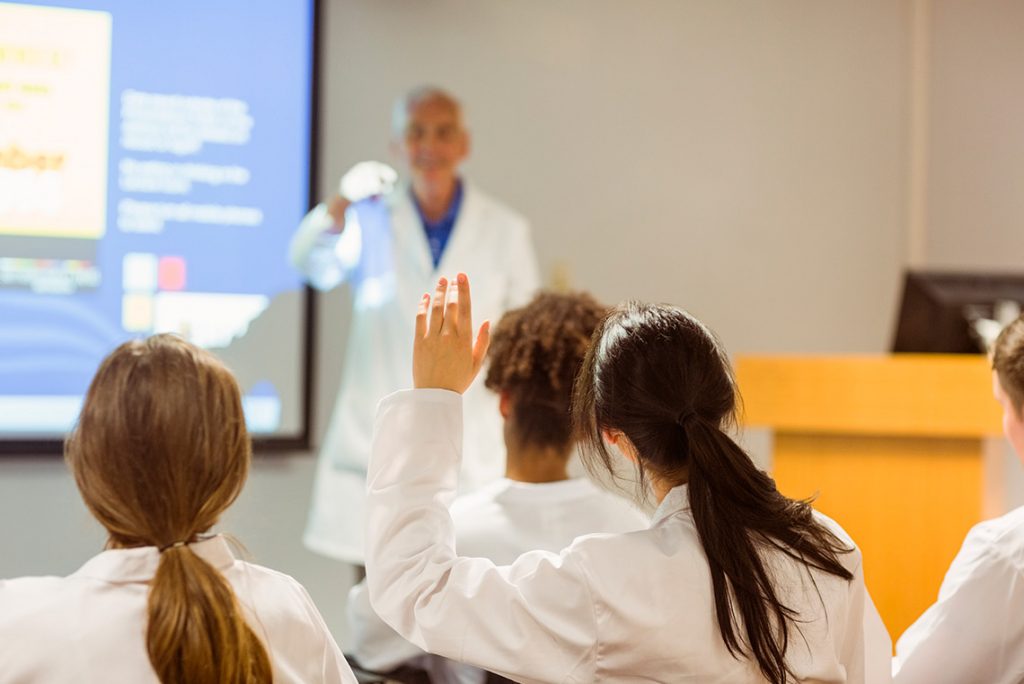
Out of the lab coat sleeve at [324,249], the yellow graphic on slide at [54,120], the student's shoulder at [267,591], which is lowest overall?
the student's shoulder at [267,591]

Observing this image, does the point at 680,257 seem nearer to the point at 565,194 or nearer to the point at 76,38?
the point at 565,194

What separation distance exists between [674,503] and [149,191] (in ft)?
7.83

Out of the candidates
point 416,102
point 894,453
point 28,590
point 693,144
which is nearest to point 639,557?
point 28,590

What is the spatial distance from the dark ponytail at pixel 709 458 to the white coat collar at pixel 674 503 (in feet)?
0.05

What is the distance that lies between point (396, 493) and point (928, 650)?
2.17ft

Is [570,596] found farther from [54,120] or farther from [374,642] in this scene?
[54,120]

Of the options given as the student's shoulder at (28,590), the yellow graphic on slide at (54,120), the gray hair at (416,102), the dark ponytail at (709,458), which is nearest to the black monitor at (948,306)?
the gray hair at (416,102)

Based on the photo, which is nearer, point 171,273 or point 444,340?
point 444,340

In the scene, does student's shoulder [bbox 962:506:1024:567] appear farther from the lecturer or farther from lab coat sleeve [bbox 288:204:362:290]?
lab coat sleeve [bbox 288:204:362:290]

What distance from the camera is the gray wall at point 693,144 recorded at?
345 cm

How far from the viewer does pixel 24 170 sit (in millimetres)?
2957

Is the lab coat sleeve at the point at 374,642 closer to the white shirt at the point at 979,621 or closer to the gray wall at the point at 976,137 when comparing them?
the white shirt at the point at 979,621

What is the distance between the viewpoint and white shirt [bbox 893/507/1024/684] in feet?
4.11

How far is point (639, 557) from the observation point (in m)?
1.06
